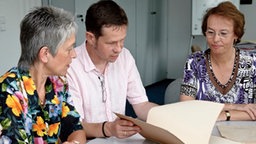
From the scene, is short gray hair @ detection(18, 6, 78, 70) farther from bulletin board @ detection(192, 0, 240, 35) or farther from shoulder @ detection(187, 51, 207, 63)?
bulletin board @ detection(192, 0, 240, 35)

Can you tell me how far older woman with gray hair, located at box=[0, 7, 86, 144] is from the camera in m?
1.23

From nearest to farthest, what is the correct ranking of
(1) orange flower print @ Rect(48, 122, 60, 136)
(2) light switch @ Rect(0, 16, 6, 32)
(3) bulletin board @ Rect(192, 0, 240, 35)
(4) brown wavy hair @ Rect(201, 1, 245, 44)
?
(1) orange flower print @ Rect(48, 122, 60, 136), (4) brown wavy hair @ Rect(201, 1, 245, 44), (2) light switch @ Rect(0, 16, 6, 32), (3) bulletin board @ Rect(192, 0, 240, 35)

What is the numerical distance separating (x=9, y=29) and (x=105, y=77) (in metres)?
2.05

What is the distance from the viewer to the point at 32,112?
1.33 meters

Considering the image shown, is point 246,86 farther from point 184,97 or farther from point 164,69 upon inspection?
point 164,69

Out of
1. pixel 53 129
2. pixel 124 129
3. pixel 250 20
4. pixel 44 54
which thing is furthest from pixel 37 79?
pixel 250 20

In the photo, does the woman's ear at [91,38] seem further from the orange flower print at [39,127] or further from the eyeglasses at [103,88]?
the orange flower print at [39,127]

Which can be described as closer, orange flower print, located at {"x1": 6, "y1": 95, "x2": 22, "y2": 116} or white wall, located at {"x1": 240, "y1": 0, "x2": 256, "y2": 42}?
orange flower print, located at {"x1": 6, "y1": 95, "x2": 22, "y2": 116}

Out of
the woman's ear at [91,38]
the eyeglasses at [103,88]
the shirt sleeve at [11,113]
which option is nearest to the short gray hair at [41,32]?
the shirt sleeve at [11,113]

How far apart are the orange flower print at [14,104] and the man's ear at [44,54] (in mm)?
172

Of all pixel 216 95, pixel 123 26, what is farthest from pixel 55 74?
pixel 216 95

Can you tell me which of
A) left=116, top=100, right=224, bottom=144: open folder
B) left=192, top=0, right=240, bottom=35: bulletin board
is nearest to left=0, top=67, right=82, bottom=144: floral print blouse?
left=116, top=100, right=224, bottom=144: open folder

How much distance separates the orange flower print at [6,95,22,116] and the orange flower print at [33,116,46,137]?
122 mm

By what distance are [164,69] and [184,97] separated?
4.78 meters
